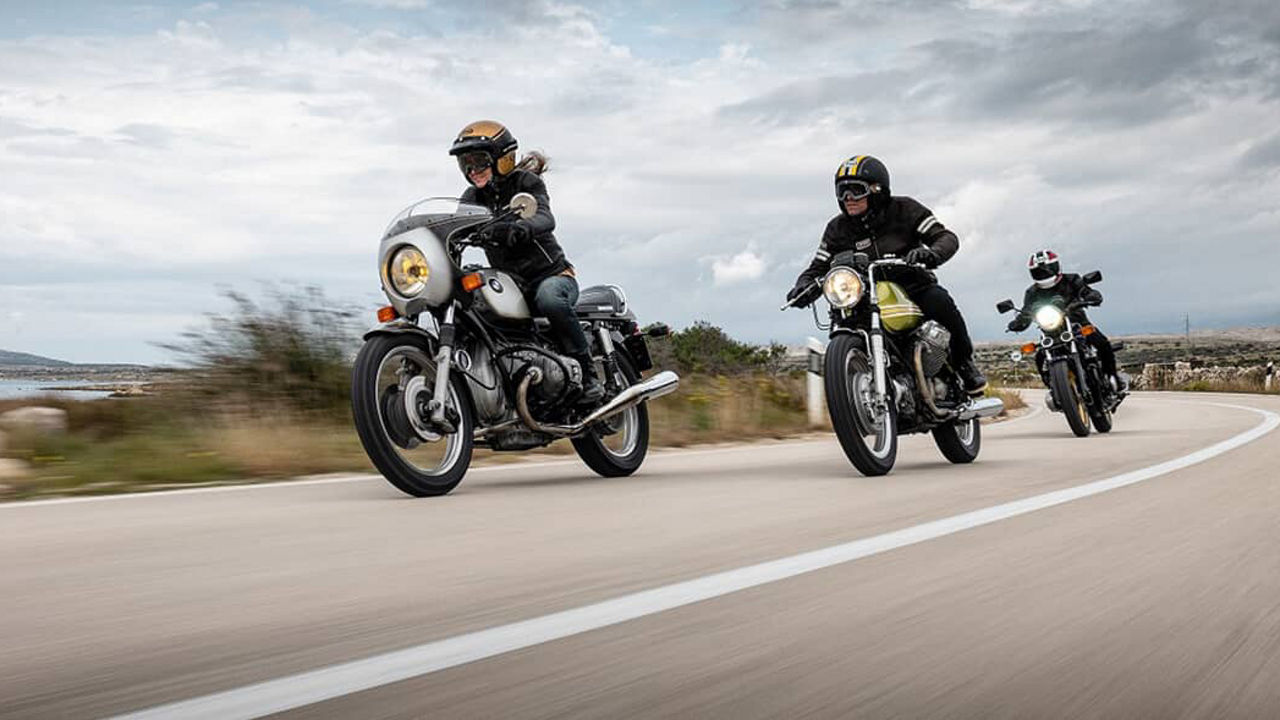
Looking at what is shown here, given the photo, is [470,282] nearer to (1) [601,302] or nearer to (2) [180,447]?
(1) [601,302]

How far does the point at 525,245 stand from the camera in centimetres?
777

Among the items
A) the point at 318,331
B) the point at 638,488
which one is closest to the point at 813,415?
the point at 318,331

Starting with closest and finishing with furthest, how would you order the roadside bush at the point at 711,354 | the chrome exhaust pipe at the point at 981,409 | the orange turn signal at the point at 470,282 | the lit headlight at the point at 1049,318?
the orange turn signal at the point at 470,282 < the chrome exhaust pipe at the point at 981,409 < the lit headlight at the point at 1049,318 < the roadside bush at the point at 711,354

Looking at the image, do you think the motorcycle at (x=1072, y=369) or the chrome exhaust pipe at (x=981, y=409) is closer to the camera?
the chrome exhaust pipe at (x=981, y=409)

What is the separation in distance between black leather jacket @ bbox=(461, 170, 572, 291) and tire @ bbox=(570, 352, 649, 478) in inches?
37.1

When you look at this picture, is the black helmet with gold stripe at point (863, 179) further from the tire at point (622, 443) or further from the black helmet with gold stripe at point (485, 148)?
the black helmet with gold stripe at point (485, 148)

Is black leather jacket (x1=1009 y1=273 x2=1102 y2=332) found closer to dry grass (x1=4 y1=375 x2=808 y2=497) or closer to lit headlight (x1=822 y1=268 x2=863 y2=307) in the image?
dry grass (x1=4 y1=375 x2=808 y2=497)

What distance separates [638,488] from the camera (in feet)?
24.1

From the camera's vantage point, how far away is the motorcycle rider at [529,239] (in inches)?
296

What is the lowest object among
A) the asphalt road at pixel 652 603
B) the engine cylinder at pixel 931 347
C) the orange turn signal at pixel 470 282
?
the asphalt road at pixel 652 603

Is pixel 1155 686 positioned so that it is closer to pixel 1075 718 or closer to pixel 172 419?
pixel 1075 718

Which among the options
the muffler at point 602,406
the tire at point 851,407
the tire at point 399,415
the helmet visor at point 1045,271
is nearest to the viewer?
the tire at point 399,415

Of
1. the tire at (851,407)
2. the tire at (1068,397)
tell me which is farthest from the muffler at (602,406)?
the tire at (1068,397)

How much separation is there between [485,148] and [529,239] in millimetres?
Answer: 574
